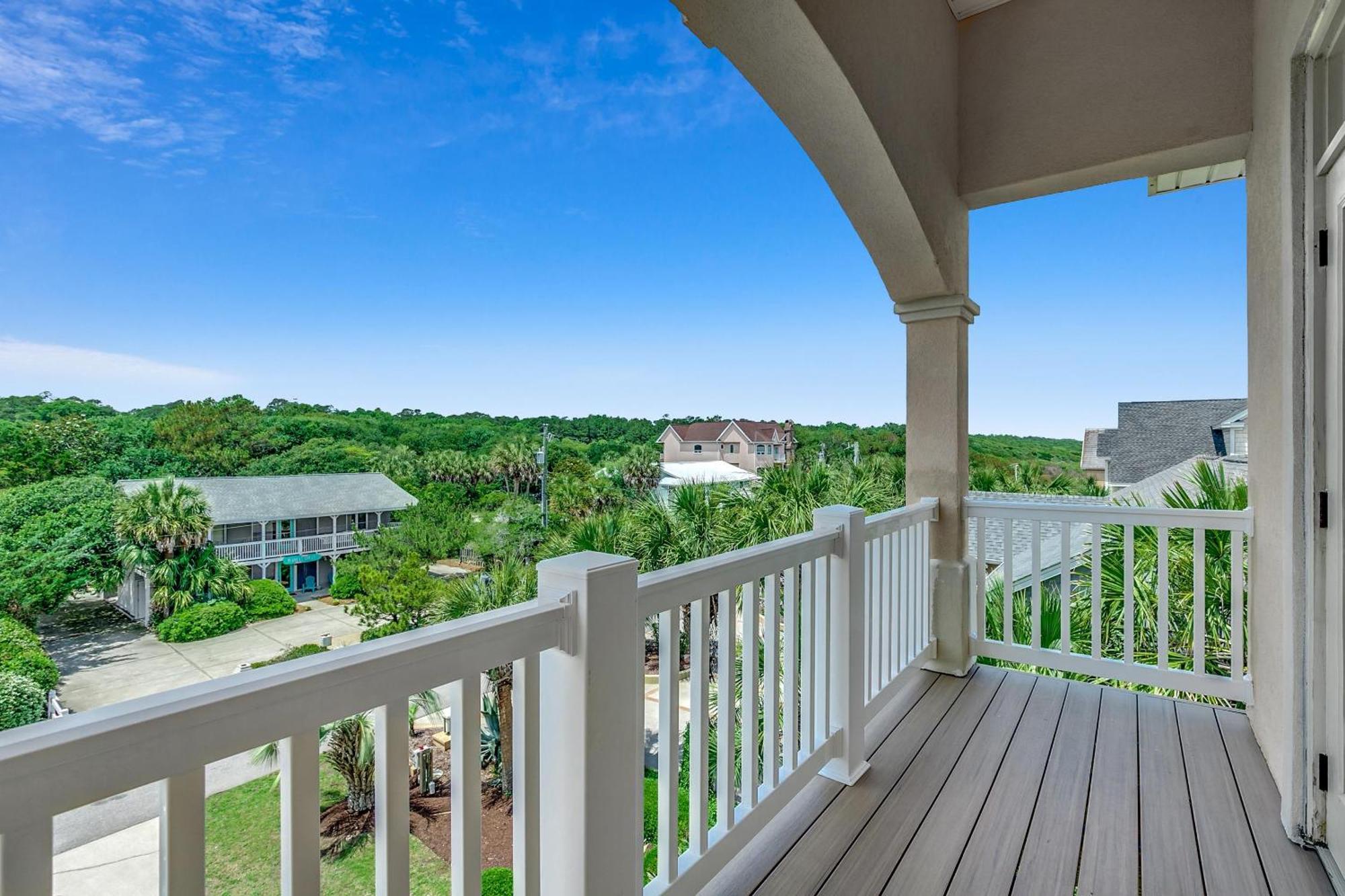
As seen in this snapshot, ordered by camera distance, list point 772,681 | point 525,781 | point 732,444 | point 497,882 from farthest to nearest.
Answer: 1. point 732,444
2. point 497,882
3. point 772,681
4. point 525,781

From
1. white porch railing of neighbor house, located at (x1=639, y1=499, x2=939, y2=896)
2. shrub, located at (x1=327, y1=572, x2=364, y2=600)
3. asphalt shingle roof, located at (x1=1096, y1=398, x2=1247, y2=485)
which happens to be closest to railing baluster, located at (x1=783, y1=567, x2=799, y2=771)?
white porch railing of neighbor house, located at (x1=639, y1=499, x2=939, y2=896)

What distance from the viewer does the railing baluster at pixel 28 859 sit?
0.54 meters

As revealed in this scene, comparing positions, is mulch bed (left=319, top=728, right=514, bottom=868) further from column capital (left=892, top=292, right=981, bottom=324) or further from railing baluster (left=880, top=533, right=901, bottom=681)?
column capital (left=892, top=292, right=981, bottom=324)

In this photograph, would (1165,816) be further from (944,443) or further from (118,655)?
(118,655)

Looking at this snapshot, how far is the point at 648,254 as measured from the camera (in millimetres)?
20234

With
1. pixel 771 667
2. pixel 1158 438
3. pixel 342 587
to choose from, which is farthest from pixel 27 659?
pixel 1158 438

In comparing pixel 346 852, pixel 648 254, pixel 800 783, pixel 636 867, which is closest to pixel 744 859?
pixel 800 783

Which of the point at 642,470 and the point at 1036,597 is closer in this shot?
the point at 1036,597

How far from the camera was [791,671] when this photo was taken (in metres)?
1.91

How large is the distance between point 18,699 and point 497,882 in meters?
2.49

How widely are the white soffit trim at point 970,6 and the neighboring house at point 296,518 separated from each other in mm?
4162

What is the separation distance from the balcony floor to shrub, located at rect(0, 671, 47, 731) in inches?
72.1

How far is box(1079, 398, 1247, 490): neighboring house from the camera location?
539cm

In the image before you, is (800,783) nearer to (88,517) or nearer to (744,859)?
(744,859)
